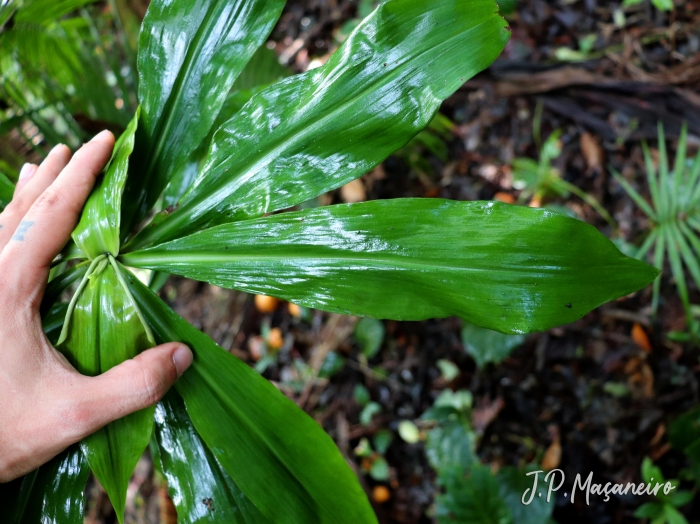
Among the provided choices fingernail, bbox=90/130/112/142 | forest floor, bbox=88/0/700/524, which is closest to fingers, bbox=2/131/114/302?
fingernail, bbox=90/130/112/142

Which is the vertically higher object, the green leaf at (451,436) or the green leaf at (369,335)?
the green leaf at (369,335)

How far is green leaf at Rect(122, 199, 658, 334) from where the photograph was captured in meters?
0.70

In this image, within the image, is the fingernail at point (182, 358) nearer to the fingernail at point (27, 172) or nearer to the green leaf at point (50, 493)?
the green leaf at point (50, 493)

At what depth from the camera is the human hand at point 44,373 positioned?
2.57ft

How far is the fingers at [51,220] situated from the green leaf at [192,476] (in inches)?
13.4

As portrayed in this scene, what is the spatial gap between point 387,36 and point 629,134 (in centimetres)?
135

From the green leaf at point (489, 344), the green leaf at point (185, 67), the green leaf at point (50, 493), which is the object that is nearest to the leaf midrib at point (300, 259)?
the green leaf at point (185, 67)

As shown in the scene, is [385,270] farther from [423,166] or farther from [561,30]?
[561,30]

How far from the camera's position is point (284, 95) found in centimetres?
85

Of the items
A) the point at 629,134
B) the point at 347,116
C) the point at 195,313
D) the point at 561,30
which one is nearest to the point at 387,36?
the point at 347,116

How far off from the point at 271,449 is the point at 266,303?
113 cm

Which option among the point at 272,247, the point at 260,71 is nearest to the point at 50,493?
the point at 272,247

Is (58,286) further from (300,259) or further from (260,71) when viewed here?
(260,71)

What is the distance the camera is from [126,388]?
78cm
